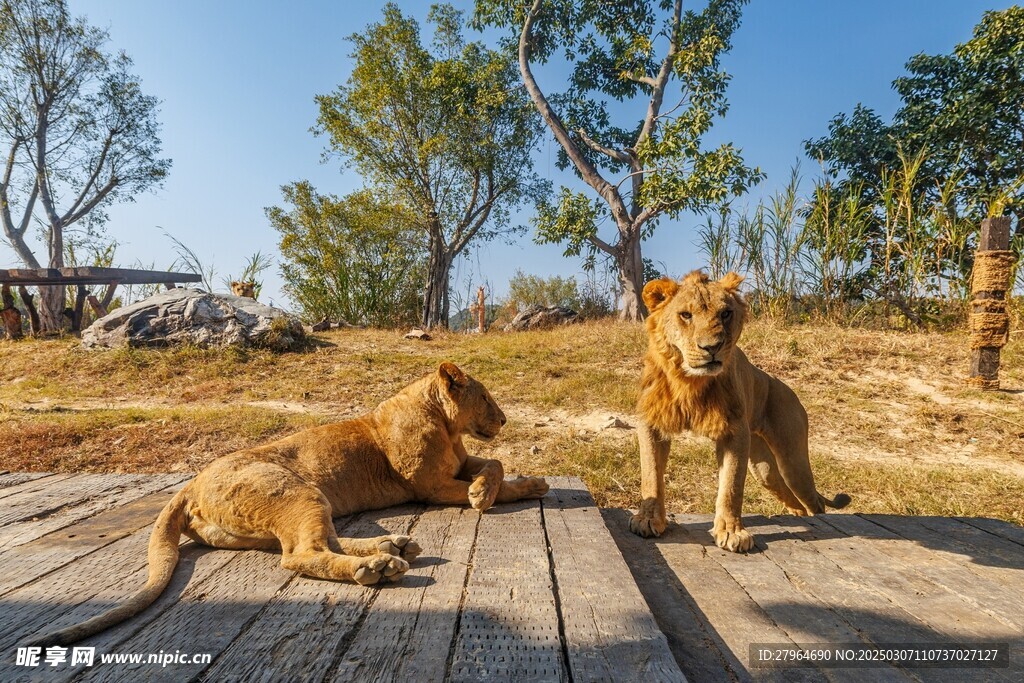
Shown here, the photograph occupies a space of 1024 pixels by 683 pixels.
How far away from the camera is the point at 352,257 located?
17.2m

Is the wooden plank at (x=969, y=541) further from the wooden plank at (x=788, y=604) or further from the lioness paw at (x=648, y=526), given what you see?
the lioness paw at (x=648, y=526)

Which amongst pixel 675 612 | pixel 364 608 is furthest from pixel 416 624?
pixel 675 612

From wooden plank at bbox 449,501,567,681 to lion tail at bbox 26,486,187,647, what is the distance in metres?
1.01

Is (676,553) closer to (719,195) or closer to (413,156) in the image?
(719,195)

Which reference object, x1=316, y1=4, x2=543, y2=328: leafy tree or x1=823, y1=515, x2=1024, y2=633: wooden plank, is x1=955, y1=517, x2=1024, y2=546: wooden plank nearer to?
x1=823, y1=515, x2=1024, y2=633: wooden plank

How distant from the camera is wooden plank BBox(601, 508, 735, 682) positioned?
177 cm

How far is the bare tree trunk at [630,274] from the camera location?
47.6ft

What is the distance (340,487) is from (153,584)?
922 mm

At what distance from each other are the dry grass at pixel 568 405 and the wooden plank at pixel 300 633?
329 cm

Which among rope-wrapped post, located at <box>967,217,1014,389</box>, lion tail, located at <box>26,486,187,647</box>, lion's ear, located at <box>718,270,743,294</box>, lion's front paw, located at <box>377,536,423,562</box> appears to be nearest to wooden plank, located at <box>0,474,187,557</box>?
lion tail, located at <box>26,486,187,647</box>

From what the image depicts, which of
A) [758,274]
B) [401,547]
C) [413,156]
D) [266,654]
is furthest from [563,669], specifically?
[413,156]

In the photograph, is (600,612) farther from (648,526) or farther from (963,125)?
(963,125)

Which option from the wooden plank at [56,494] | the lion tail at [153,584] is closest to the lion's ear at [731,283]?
the lion tail at [153,584]

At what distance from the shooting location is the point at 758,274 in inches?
440
